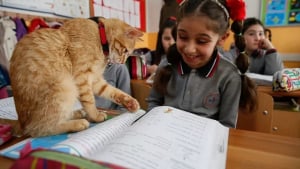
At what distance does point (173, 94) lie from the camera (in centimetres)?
88

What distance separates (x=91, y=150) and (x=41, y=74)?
25cm

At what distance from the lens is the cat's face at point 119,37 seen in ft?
2.36

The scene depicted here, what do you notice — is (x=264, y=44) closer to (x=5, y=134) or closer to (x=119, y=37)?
(x=119, y=37)

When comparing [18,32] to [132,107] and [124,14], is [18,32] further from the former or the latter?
[124,14]

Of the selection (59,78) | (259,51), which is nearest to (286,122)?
(259,51)

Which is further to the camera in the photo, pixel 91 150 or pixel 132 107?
pixel 132 107

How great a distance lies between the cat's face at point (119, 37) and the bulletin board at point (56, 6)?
85 cm

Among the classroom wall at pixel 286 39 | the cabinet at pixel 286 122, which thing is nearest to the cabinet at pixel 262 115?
the cabinet at pixel 286 122

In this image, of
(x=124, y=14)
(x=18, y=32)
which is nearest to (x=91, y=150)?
(x=18, y=32)

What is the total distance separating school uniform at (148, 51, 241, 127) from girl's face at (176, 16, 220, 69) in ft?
0.30

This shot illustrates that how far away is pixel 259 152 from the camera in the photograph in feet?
1.34

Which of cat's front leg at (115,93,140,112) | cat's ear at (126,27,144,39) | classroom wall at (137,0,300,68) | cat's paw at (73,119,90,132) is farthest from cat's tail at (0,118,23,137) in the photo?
classroom wall at (137,0,300,68)

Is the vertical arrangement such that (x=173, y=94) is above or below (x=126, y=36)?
below

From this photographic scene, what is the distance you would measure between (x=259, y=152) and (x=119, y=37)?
0.54 metres
